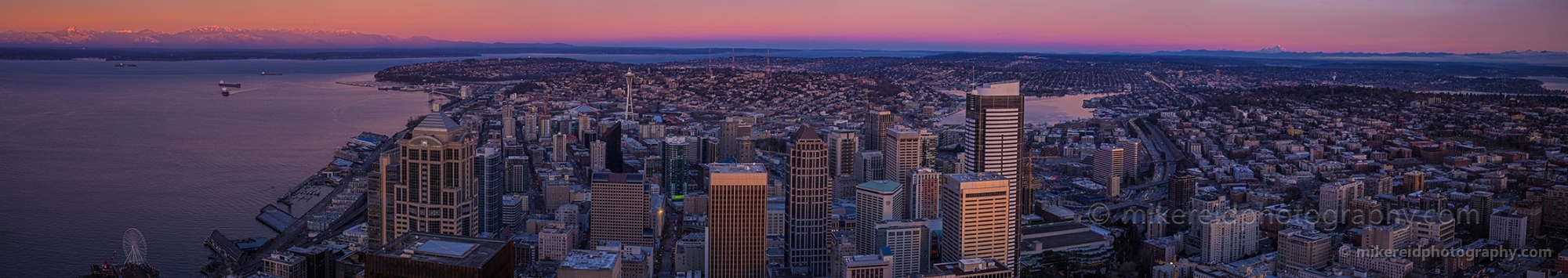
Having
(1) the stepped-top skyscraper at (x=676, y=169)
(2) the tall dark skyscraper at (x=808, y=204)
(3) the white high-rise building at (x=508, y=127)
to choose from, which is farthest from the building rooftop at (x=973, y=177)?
(3) the white high-rise building at (x=508, y=127)

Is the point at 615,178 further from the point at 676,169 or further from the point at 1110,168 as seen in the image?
the point at 1110,168

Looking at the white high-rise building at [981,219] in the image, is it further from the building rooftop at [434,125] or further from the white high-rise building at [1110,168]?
the white high-rise building at [1110,168]

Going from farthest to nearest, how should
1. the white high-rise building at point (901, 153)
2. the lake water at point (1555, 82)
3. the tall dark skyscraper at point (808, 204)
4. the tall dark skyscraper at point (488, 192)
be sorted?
the white high-rise building at point (901, 153) < the lake water at point (1555, 82) < the tall dark skyscraper at point (488, 192) < the tall dark skyscraper at point (808, 204)

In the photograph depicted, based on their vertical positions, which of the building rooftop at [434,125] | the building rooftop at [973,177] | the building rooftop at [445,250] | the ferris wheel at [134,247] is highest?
the building rooftop at [434,125]

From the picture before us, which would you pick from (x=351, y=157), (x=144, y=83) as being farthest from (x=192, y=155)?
(x=144, y=83)

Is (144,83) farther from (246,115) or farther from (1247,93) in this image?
(1247,93)

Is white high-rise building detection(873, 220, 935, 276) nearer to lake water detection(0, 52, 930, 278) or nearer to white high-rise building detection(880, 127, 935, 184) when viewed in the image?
white high-rise building detection(880, 127, 935, 184)

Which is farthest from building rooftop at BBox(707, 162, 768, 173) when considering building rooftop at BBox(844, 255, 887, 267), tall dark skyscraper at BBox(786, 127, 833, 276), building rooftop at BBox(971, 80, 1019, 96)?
building rooftop at BBox(971, 80, 1019, 96)
